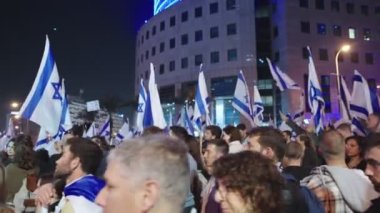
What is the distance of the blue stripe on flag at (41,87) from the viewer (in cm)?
933

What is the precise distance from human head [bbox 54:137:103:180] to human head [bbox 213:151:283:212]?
165 centimetres

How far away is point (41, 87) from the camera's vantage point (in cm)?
993

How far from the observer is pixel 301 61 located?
55.3 meters

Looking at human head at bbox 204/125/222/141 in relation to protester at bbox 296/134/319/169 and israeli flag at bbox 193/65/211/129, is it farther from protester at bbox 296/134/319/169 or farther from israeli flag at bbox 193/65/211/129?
israeli flag at bbox 193/65/211/129

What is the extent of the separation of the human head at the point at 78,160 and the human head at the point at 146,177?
1985 millimetres

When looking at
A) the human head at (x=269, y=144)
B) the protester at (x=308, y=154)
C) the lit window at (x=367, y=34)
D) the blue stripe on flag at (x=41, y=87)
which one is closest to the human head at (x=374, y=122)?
the protester at (x=308, y=154)

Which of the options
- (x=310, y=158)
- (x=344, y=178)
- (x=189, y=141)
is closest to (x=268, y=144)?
(x=344, y=178)

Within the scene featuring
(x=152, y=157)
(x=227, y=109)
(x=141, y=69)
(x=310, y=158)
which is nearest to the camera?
(x=152, y=157)

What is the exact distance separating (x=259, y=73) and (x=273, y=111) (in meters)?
5.28

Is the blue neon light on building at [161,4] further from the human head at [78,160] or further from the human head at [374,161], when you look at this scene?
the human head at [374,161]

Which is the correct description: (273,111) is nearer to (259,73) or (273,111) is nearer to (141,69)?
(259,73)

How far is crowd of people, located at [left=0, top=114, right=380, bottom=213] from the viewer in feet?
7.32

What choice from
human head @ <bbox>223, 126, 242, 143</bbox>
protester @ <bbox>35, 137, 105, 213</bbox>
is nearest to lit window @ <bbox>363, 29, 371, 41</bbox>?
human head @ <bbox>223, 126, 242, 143</bbox>

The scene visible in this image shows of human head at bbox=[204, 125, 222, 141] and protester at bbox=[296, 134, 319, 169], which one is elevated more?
human head at bbox=[204, 125, 222, 141]
